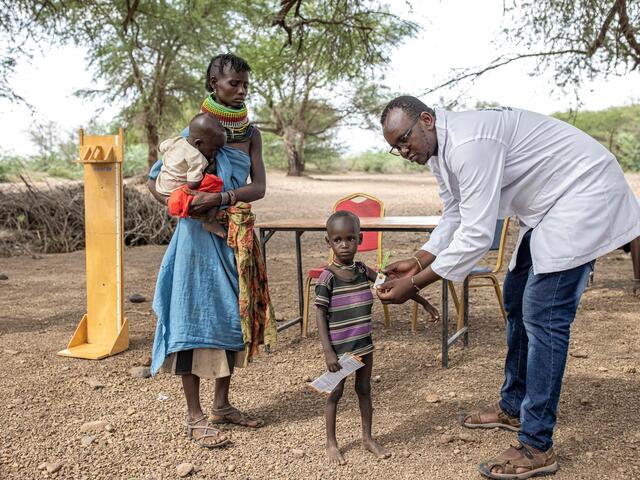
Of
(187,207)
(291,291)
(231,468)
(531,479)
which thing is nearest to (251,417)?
(231,468)

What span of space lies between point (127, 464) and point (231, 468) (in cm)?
50

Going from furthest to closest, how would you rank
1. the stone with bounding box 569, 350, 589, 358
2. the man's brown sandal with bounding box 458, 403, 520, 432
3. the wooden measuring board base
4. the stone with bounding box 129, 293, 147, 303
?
the stone with bounding box 129, 293, 147, 303
the wooden measuring board base
the stone with bounding box 569, 350, 589, 358
the man's brown sandal with bounding box 458, 403, 520, 432

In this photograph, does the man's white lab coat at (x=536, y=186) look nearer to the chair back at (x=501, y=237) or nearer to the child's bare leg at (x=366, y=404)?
the child's bare leg at (x=366, y=404)

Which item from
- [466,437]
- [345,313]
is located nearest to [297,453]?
[345,313]

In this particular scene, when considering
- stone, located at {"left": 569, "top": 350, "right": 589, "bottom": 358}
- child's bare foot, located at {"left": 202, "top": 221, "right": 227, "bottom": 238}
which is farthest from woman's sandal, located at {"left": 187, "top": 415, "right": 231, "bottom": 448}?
stone, located at {"left": 569, "top": 350, "right": 589, "bottom": 358}

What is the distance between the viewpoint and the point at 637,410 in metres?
3.55

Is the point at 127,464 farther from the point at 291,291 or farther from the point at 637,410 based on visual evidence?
the point at 291,291

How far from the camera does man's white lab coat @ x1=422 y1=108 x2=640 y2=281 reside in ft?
A: 8.44

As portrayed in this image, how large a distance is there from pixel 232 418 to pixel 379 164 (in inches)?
1611

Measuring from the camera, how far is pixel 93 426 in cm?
346

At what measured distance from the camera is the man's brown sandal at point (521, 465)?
282 centimetres

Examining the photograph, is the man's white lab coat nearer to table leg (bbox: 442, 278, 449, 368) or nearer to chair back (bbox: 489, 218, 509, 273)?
table leg (bbox: 442, 278, 449, 368)

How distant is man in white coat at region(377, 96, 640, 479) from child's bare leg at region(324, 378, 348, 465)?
0.56 m

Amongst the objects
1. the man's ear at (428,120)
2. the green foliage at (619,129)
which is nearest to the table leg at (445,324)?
the man's ear at (428,120)
